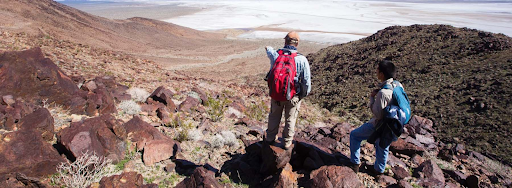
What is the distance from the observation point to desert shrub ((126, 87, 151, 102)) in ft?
22.0

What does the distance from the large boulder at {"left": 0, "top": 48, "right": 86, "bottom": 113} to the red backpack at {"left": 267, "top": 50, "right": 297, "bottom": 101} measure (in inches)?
144

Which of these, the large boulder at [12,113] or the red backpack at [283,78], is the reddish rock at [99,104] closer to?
the large boulder at [12,113]

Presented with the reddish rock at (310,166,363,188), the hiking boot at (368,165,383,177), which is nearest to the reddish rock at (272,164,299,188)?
the reddish rock at (310,166,363,188)

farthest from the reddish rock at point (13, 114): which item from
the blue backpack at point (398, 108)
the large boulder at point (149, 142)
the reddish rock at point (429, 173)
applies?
the reddish rock at point (429, 173)

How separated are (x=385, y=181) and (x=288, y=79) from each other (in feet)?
6.28

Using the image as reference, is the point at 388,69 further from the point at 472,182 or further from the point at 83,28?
the point at 83,28

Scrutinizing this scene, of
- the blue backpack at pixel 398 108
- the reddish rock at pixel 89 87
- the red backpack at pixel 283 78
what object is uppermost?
the red backpack at pixel 283 78

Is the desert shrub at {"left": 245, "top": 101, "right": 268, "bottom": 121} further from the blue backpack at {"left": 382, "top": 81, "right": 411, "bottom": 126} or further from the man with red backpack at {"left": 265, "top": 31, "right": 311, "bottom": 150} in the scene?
the blue backpack at {"left": 382, "top": 81, "right": 411, "bottom": 126}

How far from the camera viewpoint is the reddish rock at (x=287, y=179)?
327cm

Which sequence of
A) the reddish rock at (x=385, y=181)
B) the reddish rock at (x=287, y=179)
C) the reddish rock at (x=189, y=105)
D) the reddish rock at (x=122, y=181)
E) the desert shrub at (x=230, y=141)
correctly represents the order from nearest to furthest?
the reddish rock at (x=122, y=181)
the reddish rock at (x=287, y=179)
the reddish rock at (x=385, y=181)
the desert shrub at (x=230, y=141)
the reddish rock at (x=189, y=105)

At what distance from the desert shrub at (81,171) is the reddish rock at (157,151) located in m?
0.47

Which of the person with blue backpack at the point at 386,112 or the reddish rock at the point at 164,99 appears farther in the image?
the reddish rock at the point at 164,99

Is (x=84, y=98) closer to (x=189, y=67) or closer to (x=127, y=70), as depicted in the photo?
(x=127, y=70)

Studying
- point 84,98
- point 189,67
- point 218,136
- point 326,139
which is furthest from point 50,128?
point 189,67
